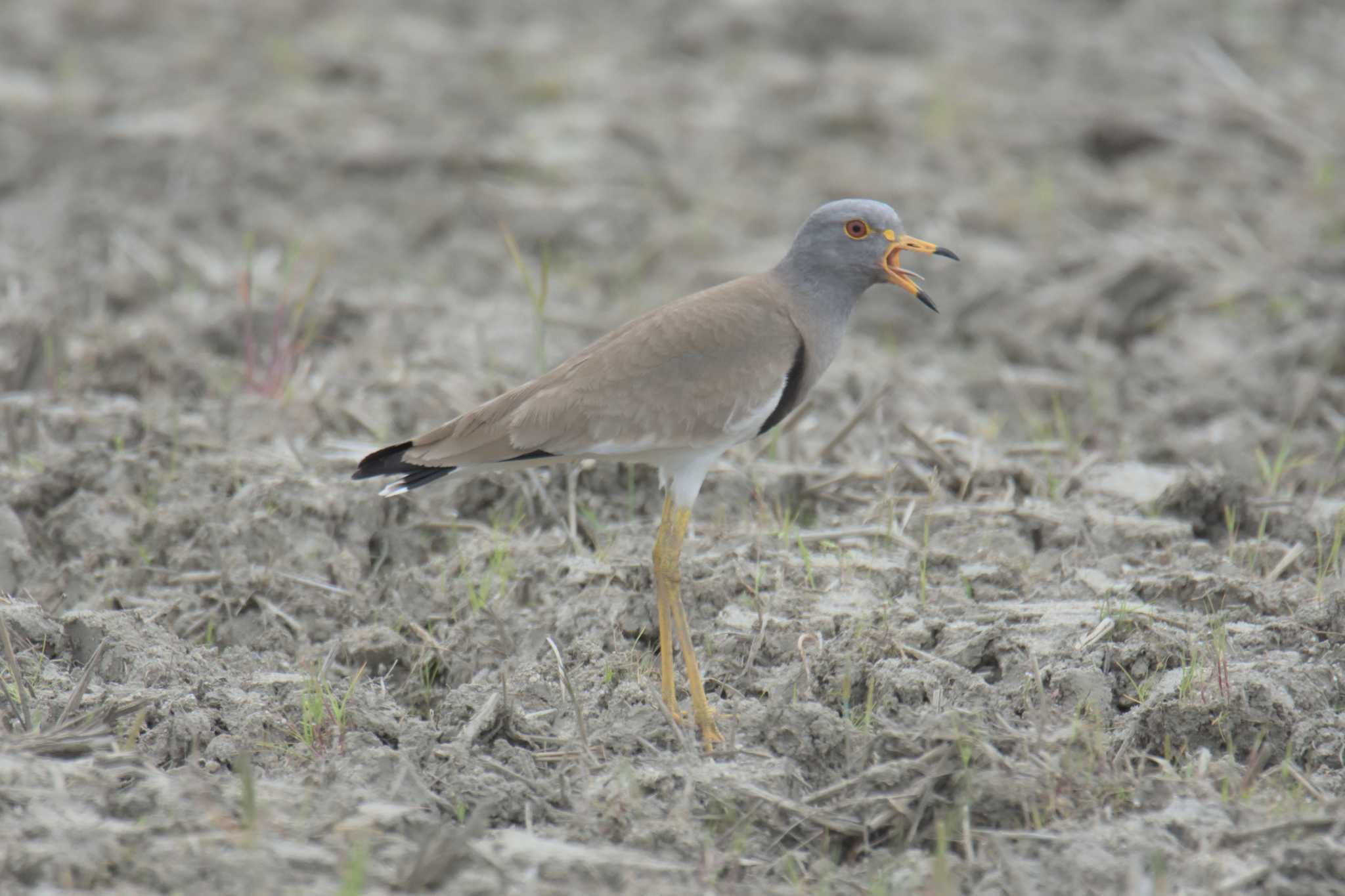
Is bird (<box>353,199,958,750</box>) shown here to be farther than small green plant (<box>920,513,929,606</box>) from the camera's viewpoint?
No

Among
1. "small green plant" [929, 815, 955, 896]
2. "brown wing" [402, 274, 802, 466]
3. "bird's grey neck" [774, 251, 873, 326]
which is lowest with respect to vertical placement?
"small green plant" [929, 815, 955, 896]

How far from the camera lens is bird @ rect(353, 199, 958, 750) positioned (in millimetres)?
4359

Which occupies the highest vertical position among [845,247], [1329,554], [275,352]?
[845,247]

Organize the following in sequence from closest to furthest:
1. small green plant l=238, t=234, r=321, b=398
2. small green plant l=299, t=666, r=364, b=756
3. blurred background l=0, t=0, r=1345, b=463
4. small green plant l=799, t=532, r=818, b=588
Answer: small green plant l=299, t=666, r=364, b=756 < small green plant l=799, t=532, r=818, b=588 < small green plant l=238, t=234, r=321, b=398 < blurred background l=0, t=0, r=1345, b=463

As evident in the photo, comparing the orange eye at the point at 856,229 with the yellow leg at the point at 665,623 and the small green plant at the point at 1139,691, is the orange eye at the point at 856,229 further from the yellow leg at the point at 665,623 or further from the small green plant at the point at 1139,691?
the small green plant at the point at 1139,691

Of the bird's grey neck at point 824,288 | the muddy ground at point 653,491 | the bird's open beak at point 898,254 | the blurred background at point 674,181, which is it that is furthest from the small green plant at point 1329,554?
the bird's grey neck at point 824,288

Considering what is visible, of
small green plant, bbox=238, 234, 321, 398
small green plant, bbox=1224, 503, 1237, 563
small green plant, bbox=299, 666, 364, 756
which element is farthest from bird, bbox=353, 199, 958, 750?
small green plant, bbox=238, 234, 321, 398

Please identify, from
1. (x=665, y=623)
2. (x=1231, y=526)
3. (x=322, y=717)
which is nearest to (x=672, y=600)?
(x=665, y=623)

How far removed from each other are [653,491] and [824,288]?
1112 millimetres

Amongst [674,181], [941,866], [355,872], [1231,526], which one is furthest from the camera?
[674,181]

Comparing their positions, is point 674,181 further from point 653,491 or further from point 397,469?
point 397,469

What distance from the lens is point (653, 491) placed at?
5.45 m

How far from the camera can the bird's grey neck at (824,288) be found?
15.2ft

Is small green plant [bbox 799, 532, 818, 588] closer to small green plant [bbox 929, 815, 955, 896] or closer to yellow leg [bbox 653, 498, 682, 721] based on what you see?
yellow leg [bbox 653, 498, 682, 721]
